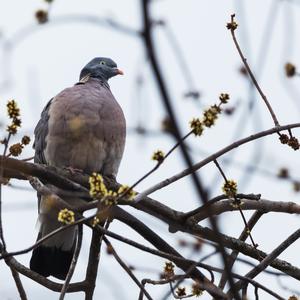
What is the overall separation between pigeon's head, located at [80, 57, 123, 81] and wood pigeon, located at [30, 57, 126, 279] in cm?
90

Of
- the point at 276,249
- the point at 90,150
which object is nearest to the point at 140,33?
the point at 276,249

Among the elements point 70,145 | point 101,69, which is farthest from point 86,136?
point 101,69

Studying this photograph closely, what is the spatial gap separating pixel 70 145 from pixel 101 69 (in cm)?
146

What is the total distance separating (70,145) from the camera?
16.7 ft

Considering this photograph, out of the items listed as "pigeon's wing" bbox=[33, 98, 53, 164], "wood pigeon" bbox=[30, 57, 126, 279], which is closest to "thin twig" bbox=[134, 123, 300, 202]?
"wood pigeon" bbox=[30, 57, 126, 279]

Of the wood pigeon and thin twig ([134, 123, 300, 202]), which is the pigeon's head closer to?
the wood pigeon

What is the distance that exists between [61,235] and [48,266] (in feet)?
0.90

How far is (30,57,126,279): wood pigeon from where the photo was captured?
504 cm

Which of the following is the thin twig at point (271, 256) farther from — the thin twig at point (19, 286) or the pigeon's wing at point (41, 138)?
the pigeon's wing at point (41, 138)

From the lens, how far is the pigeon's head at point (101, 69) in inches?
247

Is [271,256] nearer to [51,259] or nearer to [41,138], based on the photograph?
[51,259]

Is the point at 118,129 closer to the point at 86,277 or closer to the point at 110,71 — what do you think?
the point at 110,71

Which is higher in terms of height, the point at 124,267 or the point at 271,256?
the point at 271,256

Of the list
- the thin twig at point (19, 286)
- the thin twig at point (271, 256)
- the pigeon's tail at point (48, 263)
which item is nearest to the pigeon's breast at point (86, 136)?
the pigeon's tail at point (48, 263)
